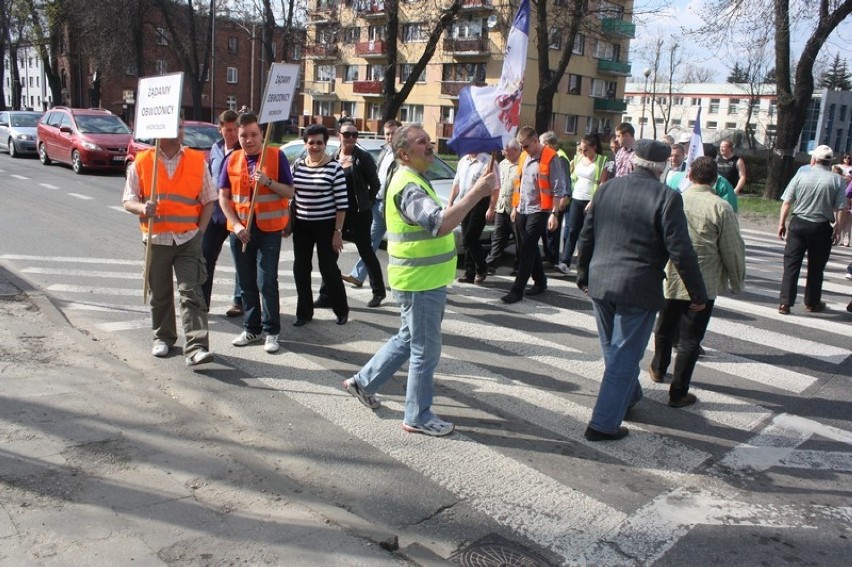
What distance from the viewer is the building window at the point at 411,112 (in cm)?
6353

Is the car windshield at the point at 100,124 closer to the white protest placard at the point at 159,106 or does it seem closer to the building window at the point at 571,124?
the white protest placard at the point at 159,106

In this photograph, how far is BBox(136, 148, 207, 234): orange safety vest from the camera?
5.64 m

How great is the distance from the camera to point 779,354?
279 inches

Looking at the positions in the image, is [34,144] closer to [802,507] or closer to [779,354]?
[779,354]

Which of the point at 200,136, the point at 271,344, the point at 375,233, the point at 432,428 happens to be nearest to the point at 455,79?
the point at 200,136

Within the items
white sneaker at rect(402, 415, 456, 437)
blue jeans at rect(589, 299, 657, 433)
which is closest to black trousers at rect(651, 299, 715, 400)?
blue jeans at rect(589, 299, 657, 433)

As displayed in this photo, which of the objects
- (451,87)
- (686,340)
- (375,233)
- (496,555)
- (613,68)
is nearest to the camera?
(496,555)

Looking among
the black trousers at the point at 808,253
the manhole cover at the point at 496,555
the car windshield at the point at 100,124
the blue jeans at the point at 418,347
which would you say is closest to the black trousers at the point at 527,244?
the black trousers at the point at 808,253

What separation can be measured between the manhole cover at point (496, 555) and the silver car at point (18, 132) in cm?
2662

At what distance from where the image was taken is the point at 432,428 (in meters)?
4.74

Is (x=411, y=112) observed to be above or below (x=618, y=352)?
above

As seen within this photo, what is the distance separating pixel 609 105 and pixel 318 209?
205 feet

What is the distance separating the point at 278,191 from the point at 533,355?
264 cm

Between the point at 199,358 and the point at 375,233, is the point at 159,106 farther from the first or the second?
the point at 375,233
